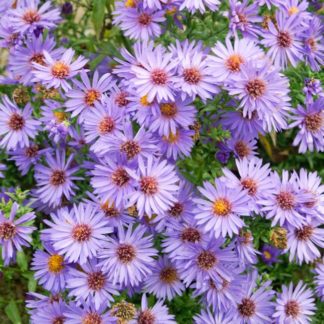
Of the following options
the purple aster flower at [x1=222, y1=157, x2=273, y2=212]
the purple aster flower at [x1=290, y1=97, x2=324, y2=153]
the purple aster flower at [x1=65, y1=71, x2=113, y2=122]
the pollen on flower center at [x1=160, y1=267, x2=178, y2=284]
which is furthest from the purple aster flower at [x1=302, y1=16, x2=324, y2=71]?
the pollen on flower center at [x1=160, y1=267, x2=178, y2=284]

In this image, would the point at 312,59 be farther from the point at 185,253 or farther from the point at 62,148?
the point at 62,148

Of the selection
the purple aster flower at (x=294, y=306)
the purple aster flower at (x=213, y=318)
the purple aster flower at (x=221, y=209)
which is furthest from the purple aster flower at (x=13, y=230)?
the purple aster flower at (x=294, y=306)

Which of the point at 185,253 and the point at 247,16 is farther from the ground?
the point at 247,16

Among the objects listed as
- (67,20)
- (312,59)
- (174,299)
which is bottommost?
(174,299)

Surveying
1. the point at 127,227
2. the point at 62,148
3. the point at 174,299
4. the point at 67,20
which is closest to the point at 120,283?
the point at 127,227

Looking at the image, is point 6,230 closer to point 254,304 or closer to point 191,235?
point 191,235

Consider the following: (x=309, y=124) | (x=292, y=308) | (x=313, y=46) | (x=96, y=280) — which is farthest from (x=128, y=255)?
(x=313, y=46)

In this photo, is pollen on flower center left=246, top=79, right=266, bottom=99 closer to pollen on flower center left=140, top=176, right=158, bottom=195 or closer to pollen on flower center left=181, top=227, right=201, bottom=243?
pollen on flower center left=140, top=176, right=158, bottom=195
